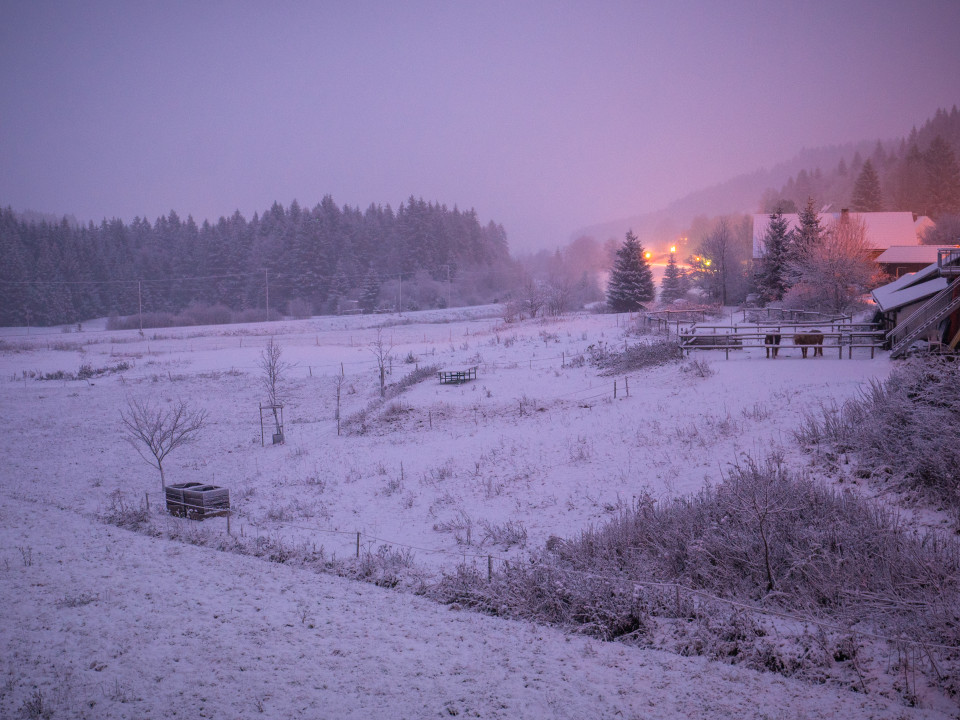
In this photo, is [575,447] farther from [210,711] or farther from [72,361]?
[72,361]

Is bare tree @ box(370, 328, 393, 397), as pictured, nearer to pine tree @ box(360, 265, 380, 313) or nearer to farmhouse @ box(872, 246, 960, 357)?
farmhouse @ box(872, 246, 960, 357)

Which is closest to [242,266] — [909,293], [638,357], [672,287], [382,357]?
[382,357]

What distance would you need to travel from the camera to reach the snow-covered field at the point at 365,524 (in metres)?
7.12

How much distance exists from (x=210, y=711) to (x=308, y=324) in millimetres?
68140

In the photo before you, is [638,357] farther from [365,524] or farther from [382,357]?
[382,357]

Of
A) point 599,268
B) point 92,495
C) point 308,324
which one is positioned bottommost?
A: point 92,495

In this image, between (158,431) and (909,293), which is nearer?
(158,431)

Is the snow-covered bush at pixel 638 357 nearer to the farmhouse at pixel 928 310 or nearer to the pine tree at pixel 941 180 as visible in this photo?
the farmhouse at pixel 928 310

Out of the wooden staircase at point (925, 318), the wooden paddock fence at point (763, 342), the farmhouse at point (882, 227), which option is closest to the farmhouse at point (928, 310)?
the wooden staircase at point (925, 318)

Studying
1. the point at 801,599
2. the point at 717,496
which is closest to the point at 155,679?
the point at 801,599

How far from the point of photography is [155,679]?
25.2 feet

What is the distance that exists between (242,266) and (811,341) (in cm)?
8608

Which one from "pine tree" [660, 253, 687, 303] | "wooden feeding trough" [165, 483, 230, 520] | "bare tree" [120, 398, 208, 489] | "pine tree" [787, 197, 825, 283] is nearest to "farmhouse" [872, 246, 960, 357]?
"pine tree" [787, 197, 825, 283]

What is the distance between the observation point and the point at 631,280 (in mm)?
61156
